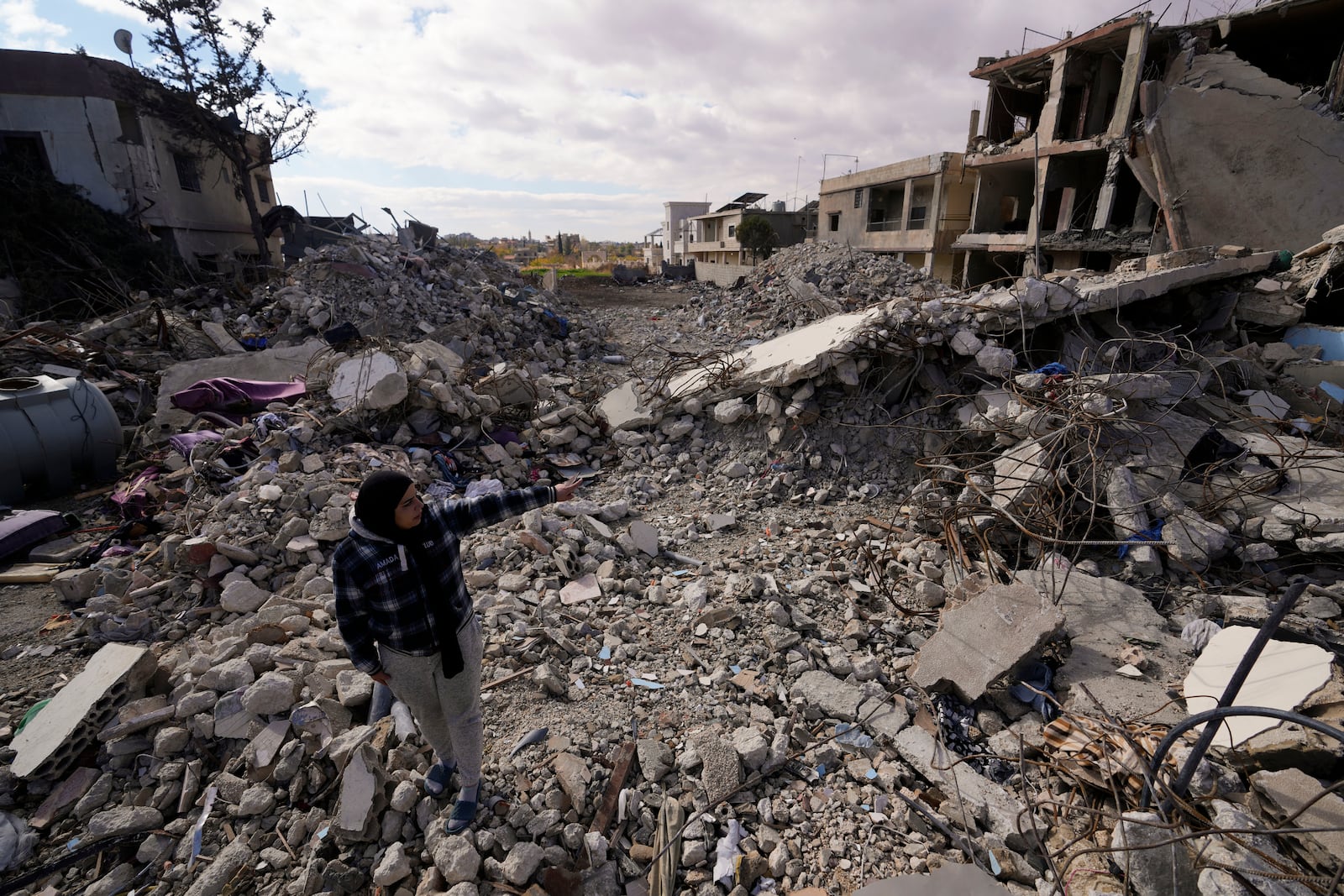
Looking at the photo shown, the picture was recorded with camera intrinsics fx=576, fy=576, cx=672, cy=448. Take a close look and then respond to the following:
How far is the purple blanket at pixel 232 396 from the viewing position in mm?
6242

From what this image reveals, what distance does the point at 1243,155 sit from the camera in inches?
426

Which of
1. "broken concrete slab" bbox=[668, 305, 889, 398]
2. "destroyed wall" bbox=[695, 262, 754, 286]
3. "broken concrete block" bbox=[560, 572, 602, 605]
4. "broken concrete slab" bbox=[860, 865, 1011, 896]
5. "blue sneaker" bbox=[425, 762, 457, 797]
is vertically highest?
"destroyed wall" bbox=[695, 262, 754, 286]

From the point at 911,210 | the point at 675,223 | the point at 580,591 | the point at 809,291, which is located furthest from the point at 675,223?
the point at 580,591

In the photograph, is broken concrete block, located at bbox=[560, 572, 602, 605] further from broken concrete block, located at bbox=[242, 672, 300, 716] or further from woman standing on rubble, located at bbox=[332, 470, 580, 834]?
broken concrete block, located at bbox=[242, 672, 300, 716]

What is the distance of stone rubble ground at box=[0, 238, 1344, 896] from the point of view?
2.26 metres

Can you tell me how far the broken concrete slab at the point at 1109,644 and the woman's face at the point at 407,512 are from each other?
3.01 metres

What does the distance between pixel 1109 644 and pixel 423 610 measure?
11.3ft

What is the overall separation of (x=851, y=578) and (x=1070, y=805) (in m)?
1.79

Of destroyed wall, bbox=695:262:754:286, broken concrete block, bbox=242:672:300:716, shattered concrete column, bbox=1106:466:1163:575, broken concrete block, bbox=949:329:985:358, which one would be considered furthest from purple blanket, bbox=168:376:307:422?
destroyed wall, bbox=695:262:754:286

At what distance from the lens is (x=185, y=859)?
2.32 metres

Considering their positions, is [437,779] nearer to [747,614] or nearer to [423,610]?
[423,610]

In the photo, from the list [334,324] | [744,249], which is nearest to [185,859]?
[334,324]

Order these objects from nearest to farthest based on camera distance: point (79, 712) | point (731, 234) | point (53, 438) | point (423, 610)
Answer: point (423, 610)
point (79, 712)
point (53, 438)
point (731, 234)

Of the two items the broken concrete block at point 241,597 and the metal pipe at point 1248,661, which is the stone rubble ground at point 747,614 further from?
the metal pipe at point 1248,661
